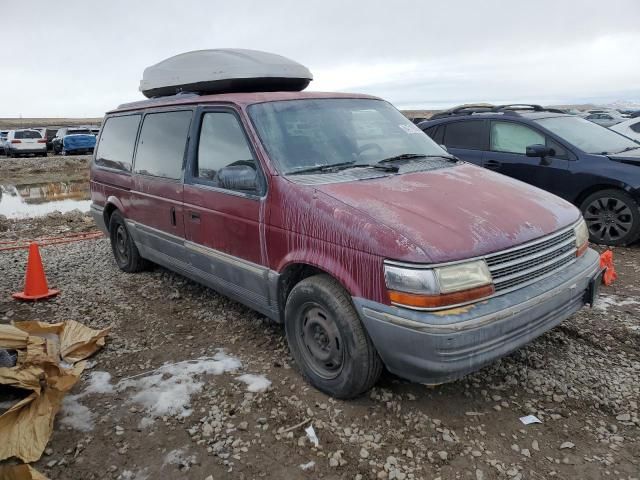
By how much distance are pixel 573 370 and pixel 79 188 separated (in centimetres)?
1572

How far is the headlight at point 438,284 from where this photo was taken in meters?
2.70

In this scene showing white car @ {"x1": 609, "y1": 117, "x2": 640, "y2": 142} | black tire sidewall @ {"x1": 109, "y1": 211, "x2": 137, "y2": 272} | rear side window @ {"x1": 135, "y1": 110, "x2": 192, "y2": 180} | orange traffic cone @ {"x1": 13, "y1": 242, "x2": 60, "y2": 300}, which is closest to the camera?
rear side window @ {"x1": 135, "y1": 110, "x2": 192, "y2": 180}

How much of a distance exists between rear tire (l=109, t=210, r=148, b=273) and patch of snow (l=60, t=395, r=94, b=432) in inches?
105

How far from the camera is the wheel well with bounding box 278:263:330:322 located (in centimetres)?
349

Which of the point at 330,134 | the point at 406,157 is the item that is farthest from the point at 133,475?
the point at 406,157

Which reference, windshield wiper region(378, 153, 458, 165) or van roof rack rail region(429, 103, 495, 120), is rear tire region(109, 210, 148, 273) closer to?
windshield wiper region(378, 153, 458, 165)

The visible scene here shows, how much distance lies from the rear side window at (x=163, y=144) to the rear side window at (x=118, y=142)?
0.82 feet

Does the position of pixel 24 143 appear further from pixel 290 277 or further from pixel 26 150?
pixel 290 277

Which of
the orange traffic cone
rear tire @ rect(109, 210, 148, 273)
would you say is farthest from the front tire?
the orange traffic cone

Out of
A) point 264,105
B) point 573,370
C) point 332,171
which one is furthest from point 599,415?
point 264,105

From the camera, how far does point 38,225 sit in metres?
9.88

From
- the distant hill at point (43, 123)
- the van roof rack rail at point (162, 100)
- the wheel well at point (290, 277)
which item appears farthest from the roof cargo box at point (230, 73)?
the distant hill at point (43, 123)

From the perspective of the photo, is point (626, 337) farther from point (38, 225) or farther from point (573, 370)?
point (38, 225)

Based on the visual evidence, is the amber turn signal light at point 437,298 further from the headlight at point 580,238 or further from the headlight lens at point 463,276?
the headlight at point 580,238
